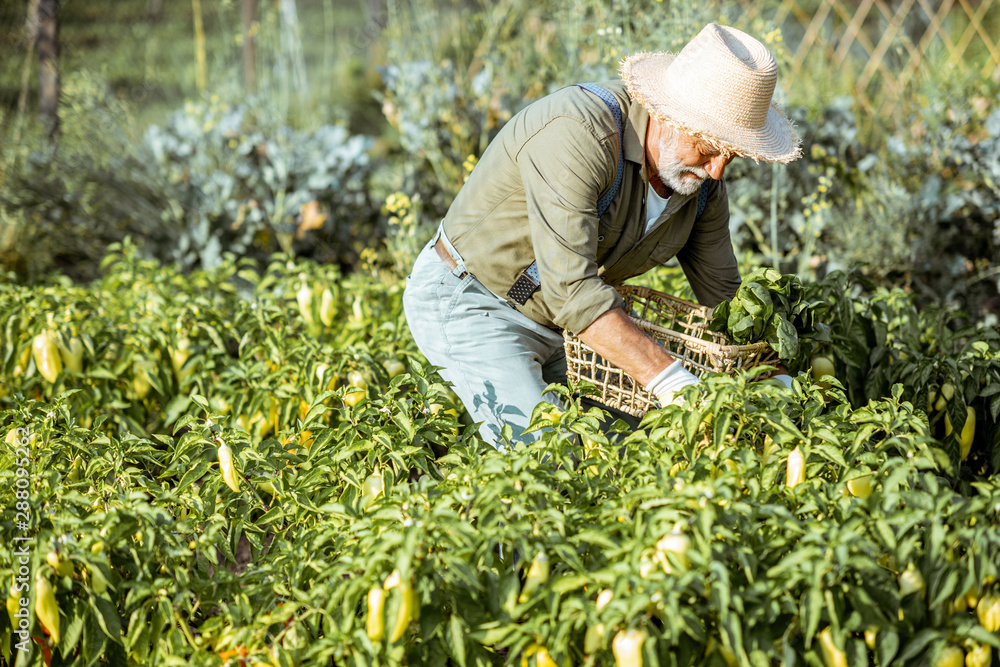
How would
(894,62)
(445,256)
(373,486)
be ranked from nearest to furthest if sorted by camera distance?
(373,486) < (445,256) < (894,62)

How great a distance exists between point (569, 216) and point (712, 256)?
21.7 inches

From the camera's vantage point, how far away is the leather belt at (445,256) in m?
1.89

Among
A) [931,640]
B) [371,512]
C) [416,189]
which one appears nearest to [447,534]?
[371,512]

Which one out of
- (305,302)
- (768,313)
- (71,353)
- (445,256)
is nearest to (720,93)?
(768,313)

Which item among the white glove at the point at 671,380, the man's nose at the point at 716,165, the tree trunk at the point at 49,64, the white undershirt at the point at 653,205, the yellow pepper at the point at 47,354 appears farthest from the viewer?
the tree trunk at the point at 49,64

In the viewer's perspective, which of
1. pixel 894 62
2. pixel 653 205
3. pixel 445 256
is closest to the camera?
pixel 653 205

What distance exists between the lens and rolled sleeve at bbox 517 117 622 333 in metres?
1.57

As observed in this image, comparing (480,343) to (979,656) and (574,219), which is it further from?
(979,656)

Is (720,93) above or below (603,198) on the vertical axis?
above

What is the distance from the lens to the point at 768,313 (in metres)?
1.62

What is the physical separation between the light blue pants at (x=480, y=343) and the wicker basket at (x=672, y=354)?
0.36ft

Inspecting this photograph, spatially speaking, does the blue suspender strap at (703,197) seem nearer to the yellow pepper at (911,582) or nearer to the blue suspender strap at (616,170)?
the blue suspender strap at (616,170)

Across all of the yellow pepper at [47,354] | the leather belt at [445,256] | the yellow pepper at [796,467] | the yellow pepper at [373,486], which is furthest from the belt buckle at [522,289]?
the yellow pepper at [47,354]

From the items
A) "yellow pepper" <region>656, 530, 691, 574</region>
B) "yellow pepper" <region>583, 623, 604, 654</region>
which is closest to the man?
"yellow pepper" <region>656, 530, 691, 574</region>
